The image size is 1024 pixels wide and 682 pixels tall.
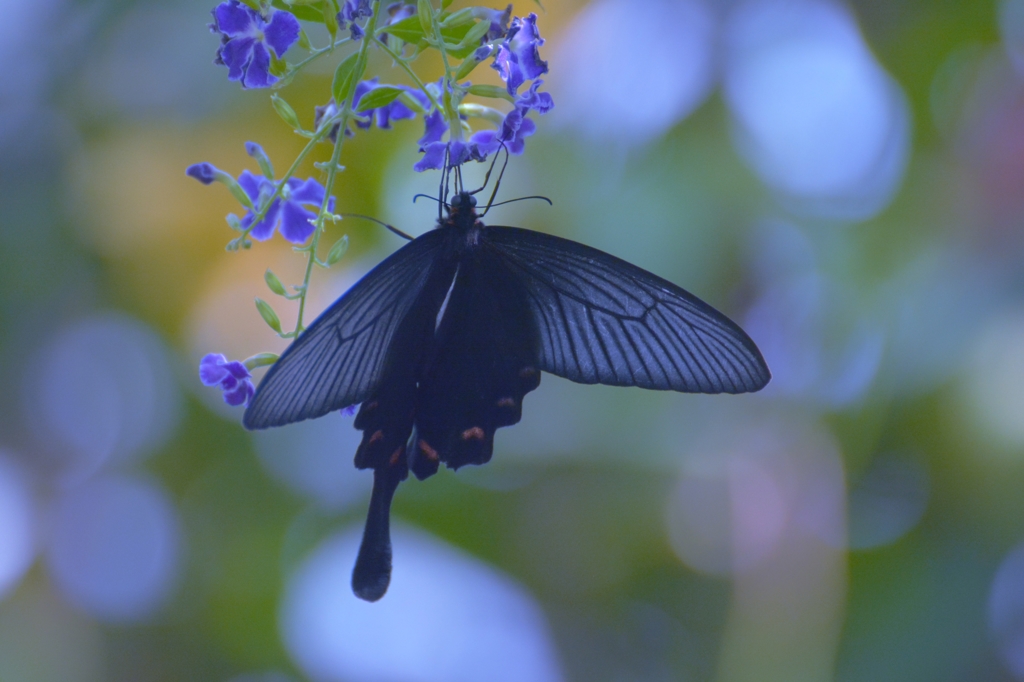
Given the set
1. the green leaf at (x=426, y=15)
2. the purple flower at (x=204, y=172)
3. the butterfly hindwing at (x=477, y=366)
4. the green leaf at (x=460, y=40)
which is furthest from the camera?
the butterfly hindwing at (x=477, y=366)

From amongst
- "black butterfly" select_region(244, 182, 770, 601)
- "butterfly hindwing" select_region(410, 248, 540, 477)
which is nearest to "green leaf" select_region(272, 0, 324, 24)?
"black butterfly" select_region(244, 182, 770, 601)

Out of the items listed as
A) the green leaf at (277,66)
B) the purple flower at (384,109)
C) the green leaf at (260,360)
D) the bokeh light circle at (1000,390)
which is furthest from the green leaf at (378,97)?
the bokeh light circle at (1000,390)

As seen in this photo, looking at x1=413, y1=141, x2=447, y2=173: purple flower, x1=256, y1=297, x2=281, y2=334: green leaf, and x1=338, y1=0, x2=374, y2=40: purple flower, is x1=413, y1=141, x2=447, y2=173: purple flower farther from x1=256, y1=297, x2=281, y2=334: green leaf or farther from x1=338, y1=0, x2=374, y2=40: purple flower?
x1=256, y1=297, x2=281, y2=334: green leaf

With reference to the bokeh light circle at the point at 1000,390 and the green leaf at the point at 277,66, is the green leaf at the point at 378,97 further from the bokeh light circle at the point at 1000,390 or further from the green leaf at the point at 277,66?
the bokeh light circle at the point at 1000,390

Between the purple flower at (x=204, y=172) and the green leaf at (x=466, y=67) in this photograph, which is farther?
the purple flower at (x=204, y=172)

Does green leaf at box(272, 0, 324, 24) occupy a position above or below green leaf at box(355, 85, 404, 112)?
above

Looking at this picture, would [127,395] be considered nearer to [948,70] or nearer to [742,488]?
[742,488]
